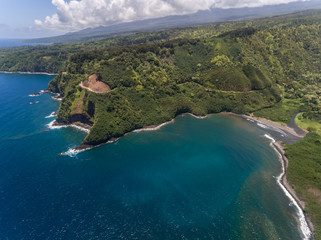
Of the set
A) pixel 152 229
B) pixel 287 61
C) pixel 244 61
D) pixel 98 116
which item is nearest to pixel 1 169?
pixel 98 116

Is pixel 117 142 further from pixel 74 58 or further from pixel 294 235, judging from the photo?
pixel 74 58

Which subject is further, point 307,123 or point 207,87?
point 207,87

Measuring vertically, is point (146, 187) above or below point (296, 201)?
above

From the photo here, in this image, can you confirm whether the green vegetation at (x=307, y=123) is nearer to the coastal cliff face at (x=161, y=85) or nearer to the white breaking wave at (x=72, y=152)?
the coastal cliff face at (x=161, y=85)

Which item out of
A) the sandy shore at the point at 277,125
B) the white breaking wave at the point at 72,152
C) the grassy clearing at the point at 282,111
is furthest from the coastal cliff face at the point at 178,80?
the sandy shore at the point at 277,125

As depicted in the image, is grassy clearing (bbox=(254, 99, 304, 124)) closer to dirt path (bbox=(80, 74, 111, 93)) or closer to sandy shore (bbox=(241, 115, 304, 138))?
sandy shore (bbox=(241, 115, 304, 138))

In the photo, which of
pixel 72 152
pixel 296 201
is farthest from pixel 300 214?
pixel 72 152

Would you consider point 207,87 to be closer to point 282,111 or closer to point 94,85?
point 282,111
